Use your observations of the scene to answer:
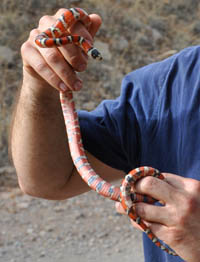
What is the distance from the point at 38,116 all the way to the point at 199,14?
28.1 ft

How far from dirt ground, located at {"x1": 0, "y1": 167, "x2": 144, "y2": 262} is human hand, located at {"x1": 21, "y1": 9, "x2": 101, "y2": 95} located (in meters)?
2.92

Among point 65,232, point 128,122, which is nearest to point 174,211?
point 128,122

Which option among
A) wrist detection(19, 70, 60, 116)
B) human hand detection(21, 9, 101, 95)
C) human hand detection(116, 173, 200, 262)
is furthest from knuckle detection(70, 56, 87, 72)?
human hand detection(116, 173, 200, 262)

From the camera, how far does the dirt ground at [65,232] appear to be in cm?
402

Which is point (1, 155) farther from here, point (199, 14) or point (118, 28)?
point (199, 14)

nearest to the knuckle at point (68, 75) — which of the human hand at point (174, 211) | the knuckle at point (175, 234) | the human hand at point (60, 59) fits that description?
the human hand at point (60, 59)

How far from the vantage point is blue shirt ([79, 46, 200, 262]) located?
1628mm

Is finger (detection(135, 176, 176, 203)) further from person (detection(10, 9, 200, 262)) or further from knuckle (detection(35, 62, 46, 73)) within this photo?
knuckle (detection(35, 62, 46, 73))

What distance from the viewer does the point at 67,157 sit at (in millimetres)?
1810

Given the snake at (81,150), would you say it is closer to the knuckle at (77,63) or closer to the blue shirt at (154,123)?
the knuckle at (77,63)

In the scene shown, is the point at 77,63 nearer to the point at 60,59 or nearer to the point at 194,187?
the point at 60,59

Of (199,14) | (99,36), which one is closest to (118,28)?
(99,36)

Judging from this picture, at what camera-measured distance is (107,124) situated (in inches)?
72.5

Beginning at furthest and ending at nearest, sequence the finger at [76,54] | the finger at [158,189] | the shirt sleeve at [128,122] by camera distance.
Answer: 1. the shirt sleeve at [128,122]
2. the finger at [76,54]
3. the finger at [158,189]
